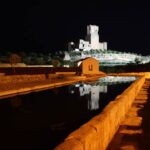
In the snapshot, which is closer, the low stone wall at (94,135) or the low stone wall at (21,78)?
the low stone wall at (94,135)

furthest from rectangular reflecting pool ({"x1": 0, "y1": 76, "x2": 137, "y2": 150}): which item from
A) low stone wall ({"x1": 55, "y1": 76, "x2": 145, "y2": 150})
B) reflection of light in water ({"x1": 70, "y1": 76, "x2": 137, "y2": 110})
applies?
low stone wall ({"x1": 55, "y1": 76, "x2": 145, "y2": 150})

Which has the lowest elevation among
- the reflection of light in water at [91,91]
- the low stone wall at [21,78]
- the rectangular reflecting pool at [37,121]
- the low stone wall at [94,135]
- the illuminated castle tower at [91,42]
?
the rectangular reflecting pool at [37,121]

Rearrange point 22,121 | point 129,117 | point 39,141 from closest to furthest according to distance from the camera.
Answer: point 129,117 → point 39,141 → point 22,121

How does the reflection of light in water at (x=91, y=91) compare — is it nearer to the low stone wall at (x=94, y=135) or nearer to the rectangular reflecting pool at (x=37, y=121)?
the rectangular reflecting pool at (x=37, y=121)

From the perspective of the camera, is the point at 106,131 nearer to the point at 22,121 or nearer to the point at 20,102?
the point at 22,121

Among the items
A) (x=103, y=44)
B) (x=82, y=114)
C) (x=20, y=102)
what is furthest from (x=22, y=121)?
(x=103, y=44)

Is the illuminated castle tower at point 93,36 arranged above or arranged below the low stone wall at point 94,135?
above

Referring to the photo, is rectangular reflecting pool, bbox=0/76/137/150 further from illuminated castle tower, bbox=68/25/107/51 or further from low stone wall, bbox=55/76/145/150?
illuminated castle tower, bbox=68/25/107/51

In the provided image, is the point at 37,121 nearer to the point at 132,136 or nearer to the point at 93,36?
the point at 132,136

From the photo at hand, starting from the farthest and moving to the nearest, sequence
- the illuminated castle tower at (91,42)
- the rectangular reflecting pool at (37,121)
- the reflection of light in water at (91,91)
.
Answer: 1. the illuminated castle tower at (91,42)
2. the reflection of light in water at (91,91)
3. the rectangular reflecting pool at (37,121)

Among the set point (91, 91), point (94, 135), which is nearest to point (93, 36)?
point (91, 91)

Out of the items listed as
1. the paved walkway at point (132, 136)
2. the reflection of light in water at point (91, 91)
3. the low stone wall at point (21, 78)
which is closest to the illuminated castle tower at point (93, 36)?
the low stone wall at point (21, 78)

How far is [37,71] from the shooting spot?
3788 centimetres

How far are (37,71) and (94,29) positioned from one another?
120461 mm
